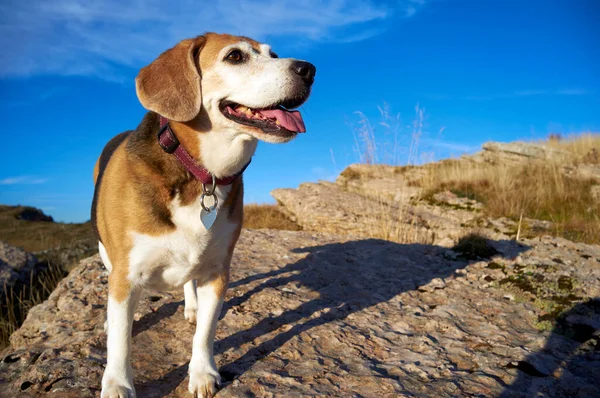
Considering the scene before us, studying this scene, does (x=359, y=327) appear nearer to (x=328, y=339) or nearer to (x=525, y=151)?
(x=328, y=339)

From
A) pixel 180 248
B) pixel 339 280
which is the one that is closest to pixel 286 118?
pixel 180 248

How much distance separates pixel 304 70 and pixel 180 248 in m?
1.43

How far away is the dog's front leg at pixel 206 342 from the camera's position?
272cm

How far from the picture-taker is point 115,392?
8.59ft

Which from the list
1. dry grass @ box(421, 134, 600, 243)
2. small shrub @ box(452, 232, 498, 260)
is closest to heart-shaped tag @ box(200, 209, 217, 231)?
small shrub @ box(452, 232, 498, 260)

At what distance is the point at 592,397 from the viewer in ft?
9.36

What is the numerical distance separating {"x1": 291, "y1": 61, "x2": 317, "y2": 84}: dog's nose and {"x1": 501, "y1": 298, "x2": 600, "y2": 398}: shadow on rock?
2.40 m

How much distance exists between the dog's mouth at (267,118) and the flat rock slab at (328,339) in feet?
5.25

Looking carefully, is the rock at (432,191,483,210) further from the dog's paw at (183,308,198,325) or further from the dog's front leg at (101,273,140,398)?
the dog's front leg at (101,273,140,398)

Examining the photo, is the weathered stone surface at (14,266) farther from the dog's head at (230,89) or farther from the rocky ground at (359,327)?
the dog's head at (230,89)

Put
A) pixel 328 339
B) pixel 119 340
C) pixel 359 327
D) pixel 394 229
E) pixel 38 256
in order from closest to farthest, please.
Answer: pixel 119 340 → pixel 328 339 → pixel 359 327 → pixel 394 229 → pixel 38 256

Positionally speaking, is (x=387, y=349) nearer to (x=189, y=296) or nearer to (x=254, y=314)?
(x=254, y=314)

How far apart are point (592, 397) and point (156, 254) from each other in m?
2.95

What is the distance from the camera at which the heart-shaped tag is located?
2854 millimetres
